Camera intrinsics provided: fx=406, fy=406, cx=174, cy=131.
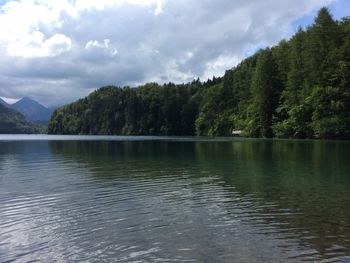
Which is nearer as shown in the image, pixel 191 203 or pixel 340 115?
pixel 191 203

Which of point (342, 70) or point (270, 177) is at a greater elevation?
point (342, 70)

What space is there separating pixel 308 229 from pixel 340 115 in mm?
82635

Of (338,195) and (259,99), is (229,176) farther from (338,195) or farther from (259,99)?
(259,99)

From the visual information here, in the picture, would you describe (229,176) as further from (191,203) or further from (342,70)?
(342,70)

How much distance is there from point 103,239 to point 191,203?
6.85 m

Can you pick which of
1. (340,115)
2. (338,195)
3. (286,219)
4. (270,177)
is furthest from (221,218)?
(340,115)

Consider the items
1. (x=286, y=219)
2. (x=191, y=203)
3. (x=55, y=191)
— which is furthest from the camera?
(x=55, y=191)

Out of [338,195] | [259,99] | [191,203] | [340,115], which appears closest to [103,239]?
[191,203]

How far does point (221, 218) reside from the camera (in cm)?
1609

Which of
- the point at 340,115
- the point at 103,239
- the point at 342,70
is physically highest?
the point at 342,70

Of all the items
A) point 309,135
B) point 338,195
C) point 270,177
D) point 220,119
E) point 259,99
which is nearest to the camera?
point 338,195

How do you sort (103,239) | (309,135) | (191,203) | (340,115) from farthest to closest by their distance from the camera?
(309,135)
(340,115)
(191,203)
(103,239)

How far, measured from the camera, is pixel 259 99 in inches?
4852

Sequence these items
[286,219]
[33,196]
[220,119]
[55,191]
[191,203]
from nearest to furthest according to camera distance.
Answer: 1. [286,219]
2. [191,203]
3. [33,196]
4. [55,191]
5. [220,119]
